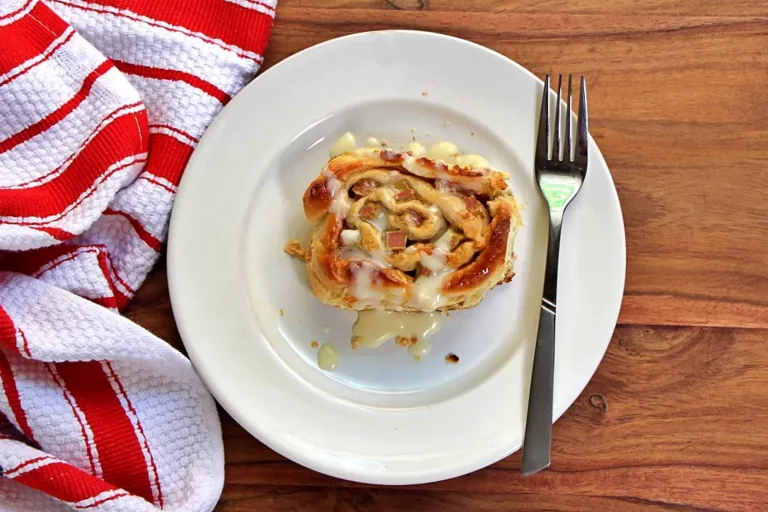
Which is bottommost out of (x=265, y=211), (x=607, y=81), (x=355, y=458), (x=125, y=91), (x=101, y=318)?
(x=355, y=458)

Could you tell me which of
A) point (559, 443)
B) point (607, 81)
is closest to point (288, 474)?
point (559, 443)

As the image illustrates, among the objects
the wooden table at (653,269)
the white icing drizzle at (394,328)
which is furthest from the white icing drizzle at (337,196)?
the wooden table at (653,269)

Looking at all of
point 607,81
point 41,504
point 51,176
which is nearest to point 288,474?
point 41,504

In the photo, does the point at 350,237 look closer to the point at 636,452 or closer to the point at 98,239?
the point at 98,239

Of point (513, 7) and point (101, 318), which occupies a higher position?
point (513, 7)

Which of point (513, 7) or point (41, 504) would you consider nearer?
point (41, 504)

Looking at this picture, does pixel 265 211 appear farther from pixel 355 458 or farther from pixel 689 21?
pixel 689 21
